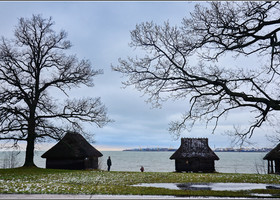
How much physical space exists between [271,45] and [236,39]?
1807mm

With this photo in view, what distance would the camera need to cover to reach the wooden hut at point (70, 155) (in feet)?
129

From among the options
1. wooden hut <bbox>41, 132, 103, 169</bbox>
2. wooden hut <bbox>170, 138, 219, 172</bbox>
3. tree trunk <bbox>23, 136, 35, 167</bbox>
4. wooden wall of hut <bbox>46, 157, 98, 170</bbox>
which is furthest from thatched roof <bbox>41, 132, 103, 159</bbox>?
wooden hut <bbox>170, 138, 219, 172</bbox>

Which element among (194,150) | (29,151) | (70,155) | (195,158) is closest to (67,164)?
(70,155)

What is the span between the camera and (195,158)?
44.5 m

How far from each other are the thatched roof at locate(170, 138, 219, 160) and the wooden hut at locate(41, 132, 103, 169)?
505 inches

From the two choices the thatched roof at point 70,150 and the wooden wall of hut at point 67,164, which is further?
the wooden wall of hut at point 67,164

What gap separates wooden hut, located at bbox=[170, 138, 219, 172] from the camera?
4408 centimetres

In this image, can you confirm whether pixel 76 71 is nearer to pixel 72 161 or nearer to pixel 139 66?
pixel 72 161

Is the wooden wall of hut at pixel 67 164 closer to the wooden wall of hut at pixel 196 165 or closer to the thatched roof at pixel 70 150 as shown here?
the thatched roof at pixel 70 150

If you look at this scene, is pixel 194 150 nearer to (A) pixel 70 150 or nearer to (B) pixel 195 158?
(B) pixel 195 158

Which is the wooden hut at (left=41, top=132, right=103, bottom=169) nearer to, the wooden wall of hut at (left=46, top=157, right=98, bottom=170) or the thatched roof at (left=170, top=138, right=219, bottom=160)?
the wooden wall of hut at (left=46, top=157, right=98, bottom=170)

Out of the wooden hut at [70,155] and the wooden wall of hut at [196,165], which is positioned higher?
the wooden hut at [70,155]

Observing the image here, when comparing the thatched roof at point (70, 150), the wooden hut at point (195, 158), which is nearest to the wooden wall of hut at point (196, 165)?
the wooden hut at point (195, 158)

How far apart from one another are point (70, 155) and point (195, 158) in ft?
61.2
